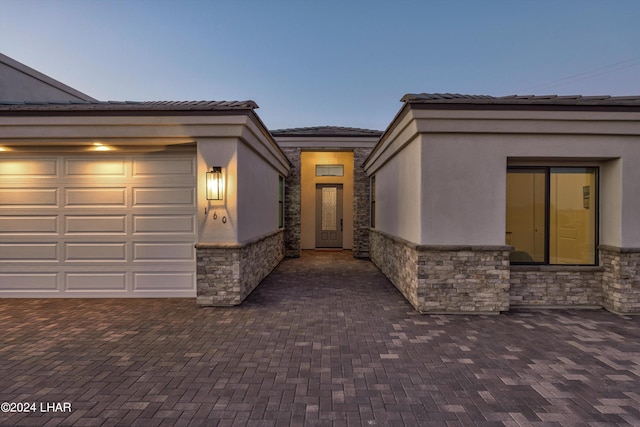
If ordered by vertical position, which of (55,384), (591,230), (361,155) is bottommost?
(55,384)

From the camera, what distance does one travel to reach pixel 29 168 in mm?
6297

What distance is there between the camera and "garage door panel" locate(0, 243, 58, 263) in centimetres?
634

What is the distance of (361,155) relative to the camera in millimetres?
12078

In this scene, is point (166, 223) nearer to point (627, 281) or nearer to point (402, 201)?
point (402, 201)

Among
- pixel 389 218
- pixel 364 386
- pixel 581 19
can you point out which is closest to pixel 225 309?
pixel 364 386

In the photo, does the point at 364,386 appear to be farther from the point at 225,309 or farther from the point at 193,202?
the point at 193,202

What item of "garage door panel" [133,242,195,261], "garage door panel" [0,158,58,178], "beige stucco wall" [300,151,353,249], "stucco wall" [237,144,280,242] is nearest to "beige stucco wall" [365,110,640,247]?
"stucco wall" [237,144,280,242]

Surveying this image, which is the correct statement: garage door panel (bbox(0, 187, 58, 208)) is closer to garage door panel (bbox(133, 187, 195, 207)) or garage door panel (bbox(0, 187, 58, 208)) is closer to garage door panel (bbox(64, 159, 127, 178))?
garage door panel (bbox(64, 159, 127, 178))

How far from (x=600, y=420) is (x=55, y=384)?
496 cm

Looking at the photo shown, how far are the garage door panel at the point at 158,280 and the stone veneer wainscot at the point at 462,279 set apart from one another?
4374 millimetres

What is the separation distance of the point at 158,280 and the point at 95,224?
1.64 m

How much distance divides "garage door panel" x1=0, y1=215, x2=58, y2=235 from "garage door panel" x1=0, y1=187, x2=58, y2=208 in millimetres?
233

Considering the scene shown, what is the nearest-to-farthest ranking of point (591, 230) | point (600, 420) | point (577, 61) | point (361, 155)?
point (600, 420) < point (591, 230) < point (361, 155) < point (577, 61)

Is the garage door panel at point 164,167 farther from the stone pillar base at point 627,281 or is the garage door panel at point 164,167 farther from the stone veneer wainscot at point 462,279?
the stone pillar base at point 627,281
